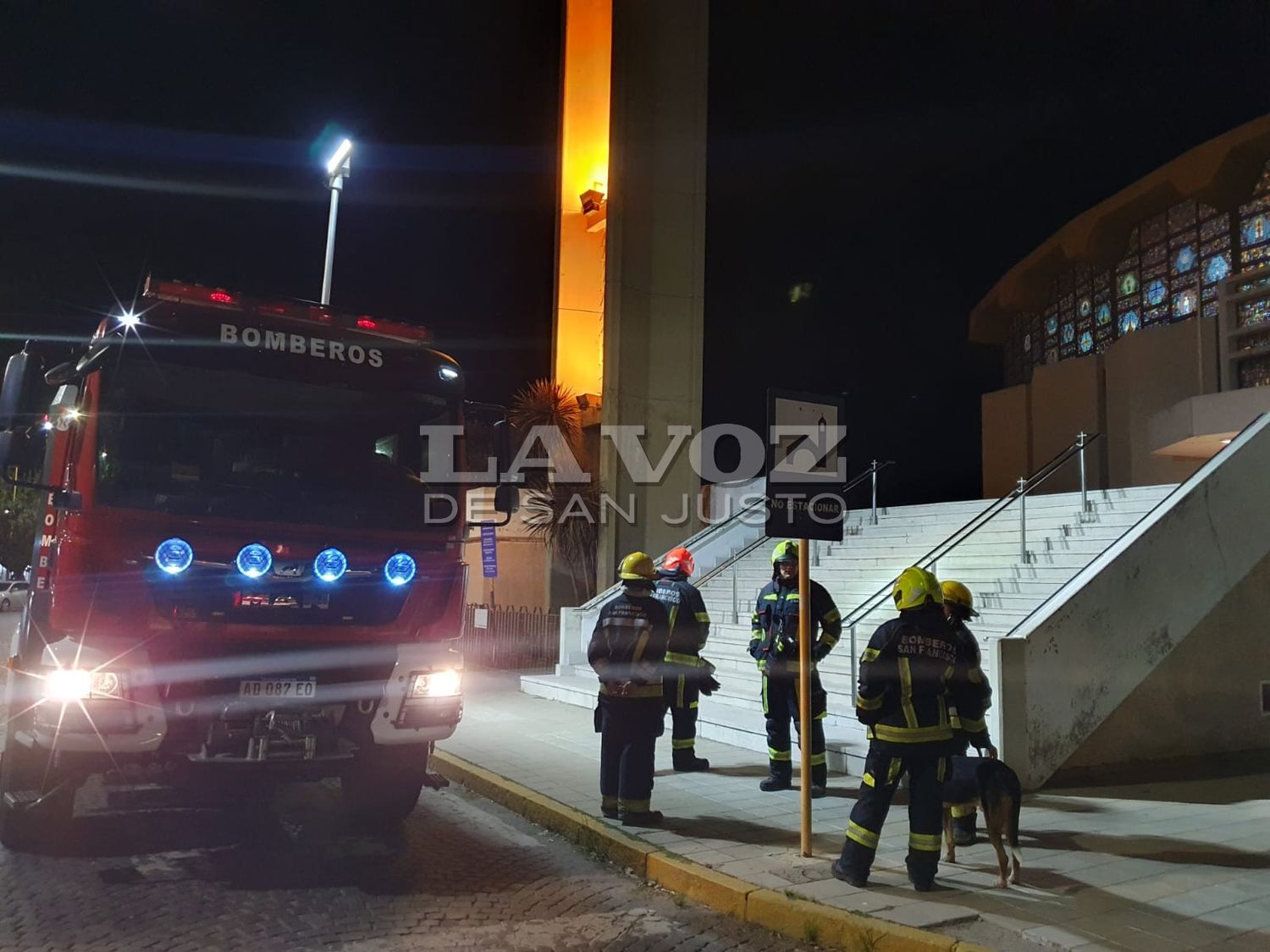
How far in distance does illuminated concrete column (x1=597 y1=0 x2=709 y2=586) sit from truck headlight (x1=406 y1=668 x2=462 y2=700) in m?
12.8

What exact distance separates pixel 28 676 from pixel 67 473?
3.82 ft

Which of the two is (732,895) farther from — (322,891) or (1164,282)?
(1164,282)

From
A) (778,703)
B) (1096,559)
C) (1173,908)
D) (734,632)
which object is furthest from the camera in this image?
(734,632)

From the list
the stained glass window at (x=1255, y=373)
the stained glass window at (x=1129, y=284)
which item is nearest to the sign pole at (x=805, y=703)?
the stained glass window at (x=1255, y=373)

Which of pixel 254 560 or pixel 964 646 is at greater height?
pixel 254 560

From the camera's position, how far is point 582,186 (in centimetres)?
2161

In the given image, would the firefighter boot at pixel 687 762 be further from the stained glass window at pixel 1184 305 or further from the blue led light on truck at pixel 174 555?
the stained glass window at pixel 1184 305

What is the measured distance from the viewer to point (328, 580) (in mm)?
5621

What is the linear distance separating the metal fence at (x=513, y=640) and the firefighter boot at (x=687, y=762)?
804 cm

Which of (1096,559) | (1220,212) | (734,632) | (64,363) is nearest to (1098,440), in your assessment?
(1220,212)

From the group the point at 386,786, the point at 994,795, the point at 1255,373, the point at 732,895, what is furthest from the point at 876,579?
the point at 1255,373

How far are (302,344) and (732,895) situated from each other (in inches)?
162

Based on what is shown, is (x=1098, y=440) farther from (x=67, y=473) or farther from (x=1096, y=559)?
(x=67, y=473)

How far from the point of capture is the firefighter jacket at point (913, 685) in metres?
4.93
